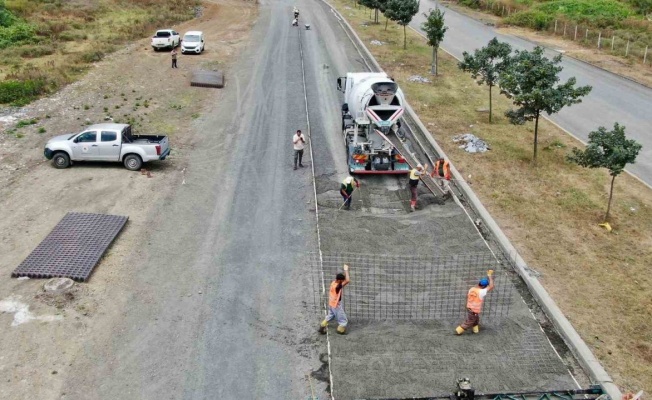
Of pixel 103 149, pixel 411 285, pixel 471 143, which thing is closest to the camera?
pixel 411 285

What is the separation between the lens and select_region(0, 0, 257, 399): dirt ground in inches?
487

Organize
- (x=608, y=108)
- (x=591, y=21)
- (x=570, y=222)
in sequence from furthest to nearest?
(x=591, y=21) → (x=608, y=108) → (x=570, y=222)

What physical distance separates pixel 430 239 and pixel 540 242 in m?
3.12

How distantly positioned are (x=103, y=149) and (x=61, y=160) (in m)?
1.62

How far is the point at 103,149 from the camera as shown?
21.8m

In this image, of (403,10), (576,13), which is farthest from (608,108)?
(576,13)

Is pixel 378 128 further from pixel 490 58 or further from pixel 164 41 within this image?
pixel 164 41

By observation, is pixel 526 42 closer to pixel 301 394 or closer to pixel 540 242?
pixel 540 242

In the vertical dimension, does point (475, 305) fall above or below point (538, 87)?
below

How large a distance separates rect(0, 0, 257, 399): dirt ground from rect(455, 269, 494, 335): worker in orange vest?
7910mm

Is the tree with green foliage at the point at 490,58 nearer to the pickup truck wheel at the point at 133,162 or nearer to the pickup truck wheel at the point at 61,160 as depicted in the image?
the pickup truck wheel at the point at 133,162

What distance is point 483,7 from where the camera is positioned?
68188 mm

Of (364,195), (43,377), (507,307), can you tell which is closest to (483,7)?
(364,195)

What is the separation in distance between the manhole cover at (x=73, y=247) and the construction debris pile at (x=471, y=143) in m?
13.9
